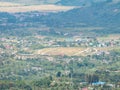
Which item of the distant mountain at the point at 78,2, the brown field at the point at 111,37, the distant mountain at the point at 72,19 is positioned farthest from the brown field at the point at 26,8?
the brown field at the point at 111,37

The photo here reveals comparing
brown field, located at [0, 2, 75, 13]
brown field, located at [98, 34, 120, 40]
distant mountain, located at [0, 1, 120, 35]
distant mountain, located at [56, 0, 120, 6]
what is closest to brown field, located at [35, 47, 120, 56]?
brown field, located at [98, 34, 120, 40]

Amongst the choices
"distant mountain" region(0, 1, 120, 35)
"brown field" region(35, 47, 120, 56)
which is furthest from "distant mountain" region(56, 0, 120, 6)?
"brown field" region(35, 47, 120, 56)

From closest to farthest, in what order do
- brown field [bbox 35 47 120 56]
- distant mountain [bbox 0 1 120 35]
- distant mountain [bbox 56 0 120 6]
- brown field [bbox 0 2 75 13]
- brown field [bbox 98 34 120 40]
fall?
brown field [bbox 35 47 120 56] < brown field [bbox 98 34 120 40] < distant mountain [bbox 0 1 120 35] < brown field [bbox 0 2 75 13] < distant mountain [bbox 56 0 120 6]

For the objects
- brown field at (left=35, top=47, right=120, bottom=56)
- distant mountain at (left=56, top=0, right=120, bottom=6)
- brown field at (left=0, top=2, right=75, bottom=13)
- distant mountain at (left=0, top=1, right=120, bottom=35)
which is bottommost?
brown field at (left=35, top=47, right=120, bottom=56)

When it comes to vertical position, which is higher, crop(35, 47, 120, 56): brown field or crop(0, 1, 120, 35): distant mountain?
crop(0, 1, 120, 35): distant mountain

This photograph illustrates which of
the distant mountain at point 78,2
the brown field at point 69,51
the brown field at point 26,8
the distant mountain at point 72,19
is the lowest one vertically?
the brown field at point 69,51

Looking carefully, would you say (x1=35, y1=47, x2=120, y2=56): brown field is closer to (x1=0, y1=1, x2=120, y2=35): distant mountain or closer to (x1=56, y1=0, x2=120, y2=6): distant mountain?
(x1=0, y1=1, x2=120, y2=35): distant mountain

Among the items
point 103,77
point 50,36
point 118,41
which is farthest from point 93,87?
point 50,36

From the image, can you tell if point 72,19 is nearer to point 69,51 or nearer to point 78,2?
point 78,2

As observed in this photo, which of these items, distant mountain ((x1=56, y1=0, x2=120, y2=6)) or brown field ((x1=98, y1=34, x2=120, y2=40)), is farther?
distant mountain ((x1=56, y1=0, x2=120, y2=6))

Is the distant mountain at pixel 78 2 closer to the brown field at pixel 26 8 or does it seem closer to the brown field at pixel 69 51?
the brown field at pixel 26 8

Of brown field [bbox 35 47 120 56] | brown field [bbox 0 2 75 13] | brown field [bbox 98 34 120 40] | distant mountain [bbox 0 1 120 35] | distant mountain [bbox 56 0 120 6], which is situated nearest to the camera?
brown field [bbox 35 47 120 56]
